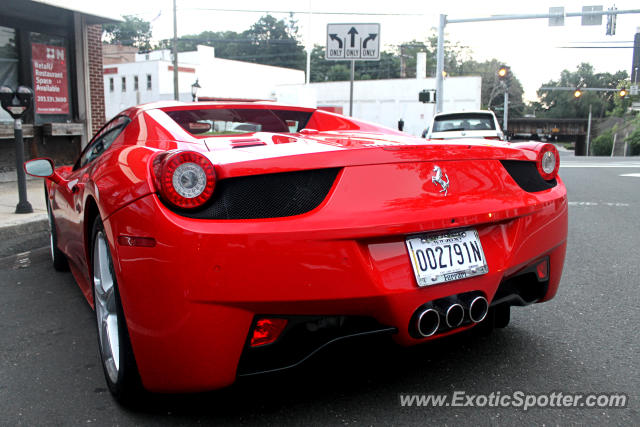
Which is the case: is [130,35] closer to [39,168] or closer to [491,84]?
[491,84]

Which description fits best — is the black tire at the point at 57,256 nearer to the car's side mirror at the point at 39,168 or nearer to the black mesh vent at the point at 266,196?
the car's side mirror at the point at 39,168

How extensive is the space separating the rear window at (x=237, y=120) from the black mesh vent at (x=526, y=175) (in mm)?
1572

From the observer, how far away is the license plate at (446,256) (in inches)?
84.6

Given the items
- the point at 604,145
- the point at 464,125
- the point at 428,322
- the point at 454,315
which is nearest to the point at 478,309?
the point at 454,315

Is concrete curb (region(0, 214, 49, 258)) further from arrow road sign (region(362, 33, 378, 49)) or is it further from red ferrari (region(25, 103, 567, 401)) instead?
arrow road sign (region(362, 33, 378, 49))

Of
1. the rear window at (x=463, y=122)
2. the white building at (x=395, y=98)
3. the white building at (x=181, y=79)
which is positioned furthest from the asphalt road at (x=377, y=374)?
the white building at (x=181, y=79)

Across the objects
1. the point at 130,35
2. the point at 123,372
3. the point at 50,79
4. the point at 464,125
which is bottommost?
the point at 123,372

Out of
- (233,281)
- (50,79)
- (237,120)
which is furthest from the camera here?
(50,79)

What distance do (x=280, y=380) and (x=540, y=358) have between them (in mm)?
1260

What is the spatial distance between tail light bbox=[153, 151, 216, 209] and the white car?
12.4 meters

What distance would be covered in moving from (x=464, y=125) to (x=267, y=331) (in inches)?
523

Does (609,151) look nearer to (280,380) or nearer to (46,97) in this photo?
(46,97)

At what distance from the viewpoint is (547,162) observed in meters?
2.83

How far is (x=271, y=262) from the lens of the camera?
6.39ft
